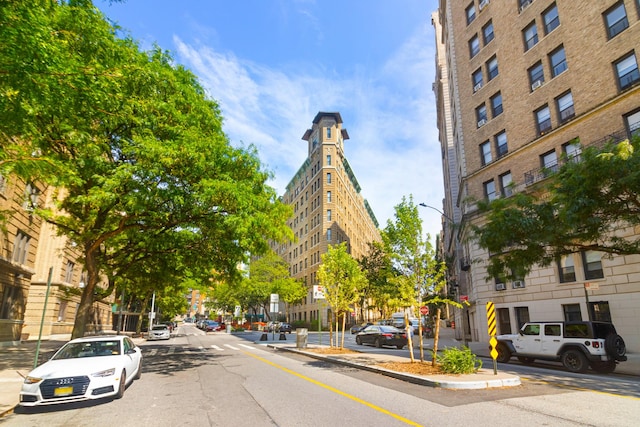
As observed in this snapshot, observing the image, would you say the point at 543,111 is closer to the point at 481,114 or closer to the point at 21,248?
the point at 481,114

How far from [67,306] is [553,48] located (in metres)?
41.3

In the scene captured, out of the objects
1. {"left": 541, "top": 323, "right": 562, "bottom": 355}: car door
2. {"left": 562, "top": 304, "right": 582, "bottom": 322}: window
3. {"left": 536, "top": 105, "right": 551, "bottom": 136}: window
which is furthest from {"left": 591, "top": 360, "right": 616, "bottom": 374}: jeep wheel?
{"left": 536, "top": 105, "right": 551, "bottom": 136}: window

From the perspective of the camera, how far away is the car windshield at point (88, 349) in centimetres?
924

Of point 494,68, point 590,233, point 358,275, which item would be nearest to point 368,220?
point 494,68

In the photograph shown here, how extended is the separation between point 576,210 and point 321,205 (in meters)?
56.3

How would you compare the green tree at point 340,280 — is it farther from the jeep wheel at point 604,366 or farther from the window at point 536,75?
the window at point 536,75

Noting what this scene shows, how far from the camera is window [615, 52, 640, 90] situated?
1939 cm

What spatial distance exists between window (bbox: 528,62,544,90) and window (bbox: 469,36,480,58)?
6.84 metres

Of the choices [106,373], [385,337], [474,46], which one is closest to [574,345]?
[385,337]

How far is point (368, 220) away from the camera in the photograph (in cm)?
10638

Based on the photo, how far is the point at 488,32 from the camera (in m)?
30.5

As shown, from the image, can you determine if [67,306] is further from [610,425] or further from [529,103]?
[529,103]

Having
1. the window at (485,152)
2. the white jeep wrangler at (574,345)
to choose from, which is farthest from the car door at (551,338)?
the window at (485,152)

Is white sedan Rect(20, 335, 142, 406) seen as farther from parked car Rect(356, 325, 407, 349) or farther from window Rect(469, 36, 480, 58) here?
window Rect(469, 36, 480, 58)
